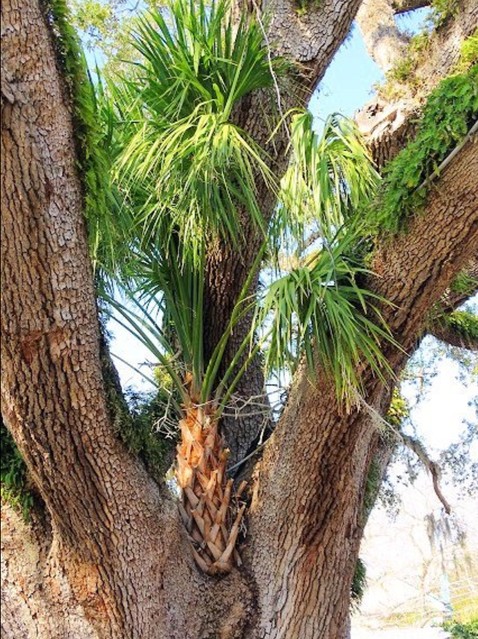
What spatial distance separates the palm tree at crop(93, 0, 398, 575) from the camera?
2169mm

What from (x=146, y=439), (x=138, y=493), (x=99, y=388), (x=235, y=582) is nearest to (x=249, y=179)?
(x=99, y=388)

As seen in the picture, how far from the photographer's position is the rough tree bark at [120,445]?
177cm

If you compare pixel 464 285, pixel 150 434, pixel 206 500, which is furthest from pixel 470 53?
pixel 206 500

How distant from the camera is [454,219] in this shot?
6.66ft

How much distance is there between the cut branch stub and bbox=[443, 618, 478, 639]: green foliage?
3.46 meters

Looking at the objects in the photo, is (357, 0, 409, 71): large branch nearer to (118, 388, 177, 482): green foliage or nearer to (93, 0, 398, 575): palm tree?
(93, 0, 398, 575): palm tree

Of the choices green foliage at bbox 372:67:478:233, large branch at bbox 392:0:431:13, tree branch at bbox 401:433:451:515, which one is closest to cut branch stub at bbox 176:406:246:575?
green foliage at bbox 372:67:478:233

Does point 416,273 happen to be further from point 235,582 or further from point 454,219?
point 235,582

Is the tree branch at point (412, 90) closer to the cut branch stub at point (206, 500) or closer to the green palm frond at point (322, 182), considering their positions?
the green palm frond at point (322, 182)

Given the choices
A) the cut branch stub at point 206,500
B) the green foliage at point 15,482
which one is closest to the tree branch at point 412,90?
the cut branch stub at point 206,500

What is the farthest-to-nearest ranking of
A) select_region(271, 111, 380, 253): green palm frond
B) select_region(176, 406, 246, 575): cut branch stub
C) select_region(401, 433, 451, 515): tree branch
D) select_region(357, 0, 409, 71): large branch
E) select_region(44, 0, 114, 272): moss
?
select_region(357, 0, 409, 71): large branch
select_region(401, 433, 451, 515): tree branch
select_region(176, 406, 246, 575): cut branch stub
select_region(271, 111, 380, 253): green palm frond
select_region(44, 0, 114, 272): moss

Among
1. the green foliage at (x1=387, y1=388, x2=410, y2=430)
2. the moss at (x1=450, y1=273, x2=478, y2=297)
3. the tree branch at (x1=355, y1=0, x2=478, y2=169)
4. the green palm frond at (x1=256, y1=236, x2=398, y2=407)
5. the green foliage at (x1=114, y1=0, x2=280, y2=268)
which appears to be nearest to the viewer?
the green palm frond at (x1=256, y1=236, x2=398, y2=407)

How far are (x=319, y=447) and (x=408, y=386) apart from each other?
137 inches

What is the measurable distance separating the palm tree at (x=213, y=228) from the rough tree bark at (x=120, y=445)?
17 cm
